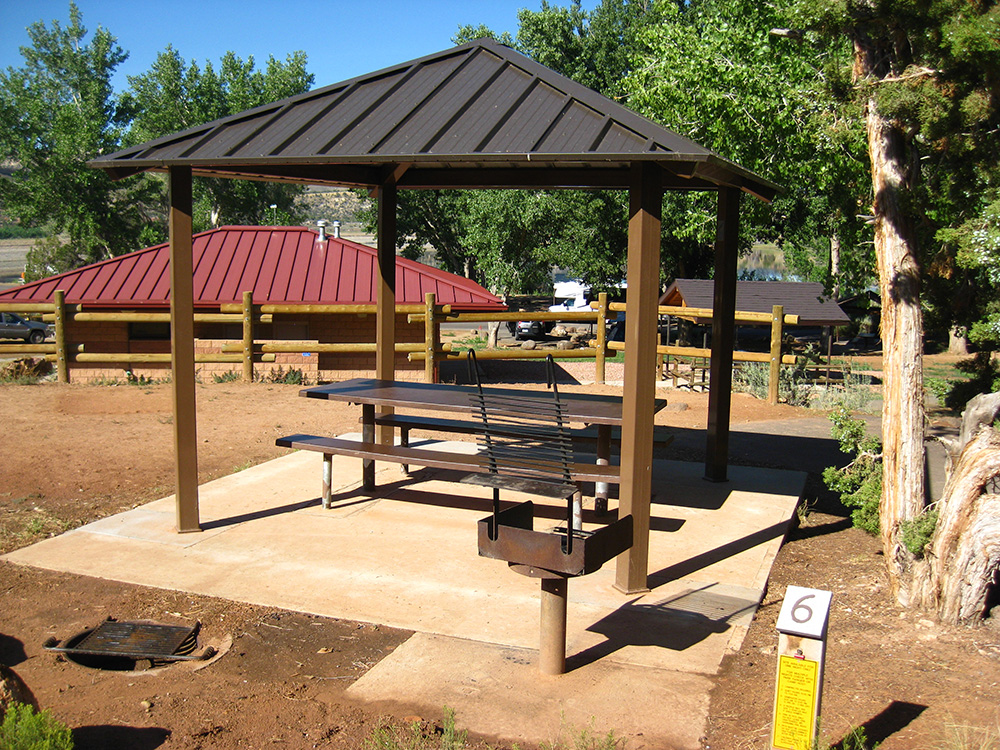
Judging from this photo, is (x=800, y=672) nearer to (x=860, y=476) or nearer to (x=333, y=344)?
(x=860, y=476)

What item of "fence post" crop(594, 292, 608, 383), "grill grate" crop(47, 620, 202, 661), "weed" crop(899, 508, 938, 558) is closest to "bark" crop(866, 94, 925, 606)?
"weed" crop(899, 508, 938, 558)

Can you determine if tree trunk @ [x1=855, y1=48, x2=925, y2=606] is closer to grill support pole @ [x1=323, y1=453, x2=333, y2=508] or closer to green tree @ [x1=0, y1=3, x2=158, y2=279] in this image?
grill support pole @ [x1=323, y1=453, x2=333, y2=508]

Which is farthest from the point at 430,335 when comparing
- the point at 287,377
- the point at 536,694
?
the point at 536,694

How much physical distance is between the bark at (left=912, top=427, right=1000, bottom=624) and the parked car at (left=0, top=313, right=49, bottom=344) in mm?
32260

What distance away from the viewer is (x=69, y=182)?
140ft

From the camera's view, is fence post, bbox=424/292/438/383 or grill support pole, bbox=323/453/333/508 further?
fence post, bbox=424/292/438/383

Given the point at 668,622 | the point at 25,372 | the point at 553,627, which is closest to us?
the point at 553,627

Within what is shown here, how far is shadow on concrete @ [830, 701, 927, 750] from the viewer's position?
3854mm

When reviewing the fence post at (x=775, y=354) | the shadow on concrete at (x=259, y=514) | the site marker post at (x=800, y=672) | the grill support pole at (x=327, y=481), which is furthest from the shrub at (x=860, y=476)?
the fence post at (x=775, y=354)

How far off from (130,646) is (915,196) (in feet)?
18.0

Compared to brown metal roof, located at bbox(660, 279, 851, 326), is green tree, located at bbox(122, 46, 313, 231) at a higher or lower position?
higher

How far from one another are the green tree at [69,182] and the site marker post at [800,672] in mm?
41578

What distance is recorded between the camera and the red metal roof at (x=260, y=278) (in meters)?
17.5

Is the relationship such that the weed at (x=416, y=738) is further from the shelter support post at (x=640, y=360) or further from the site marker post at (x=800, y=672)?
the shelter support post at (x=640, y=360)
